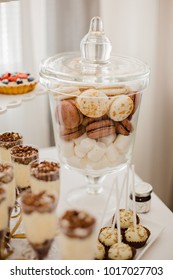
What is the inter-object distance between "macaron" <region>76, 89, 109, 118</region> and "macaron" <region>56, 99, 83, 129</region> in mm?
17

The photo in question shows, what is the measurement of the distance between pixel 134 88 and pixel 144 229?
14.8 inches

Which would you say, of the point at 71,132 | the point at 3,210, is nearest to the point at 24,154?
the point at 71,132

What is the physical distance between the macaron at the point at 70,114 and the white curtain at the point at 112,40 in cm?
73

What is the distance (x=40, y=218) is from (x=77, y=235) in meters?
0.10

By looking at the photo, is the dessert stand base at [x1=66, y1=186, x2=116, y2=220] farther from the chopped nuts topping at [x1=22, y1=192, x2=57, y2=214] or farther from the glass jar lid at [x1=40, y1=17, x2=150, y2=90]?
the chopped nuts topping at [x1=22, y1=192, x2=57, y2=214]

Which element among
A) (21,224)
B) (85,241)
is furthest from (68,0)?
(85,241)

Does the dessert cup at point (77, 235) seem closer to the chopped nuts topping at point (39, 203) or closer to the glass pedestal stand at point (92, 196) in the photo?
the chopped nuts topping at point (39, 203)

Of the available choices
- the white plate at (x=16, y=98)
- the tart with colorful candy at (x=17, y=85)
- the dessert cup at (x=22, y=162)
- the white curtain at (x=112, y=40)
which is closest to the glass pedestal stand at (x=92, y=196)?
the dessert cup at (x=22, y=162)

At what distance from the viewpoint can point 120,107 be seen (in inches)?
45.9

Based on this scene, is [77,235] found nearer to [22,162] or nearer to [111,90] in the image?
[22,162]

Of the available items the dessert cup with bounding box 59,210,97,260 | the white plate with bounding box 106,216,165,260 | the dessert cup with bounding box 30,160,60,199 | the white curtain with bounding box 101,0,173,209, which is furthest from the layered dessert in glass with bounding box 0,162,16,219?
the white curtain with bounding box 101,0,173,209

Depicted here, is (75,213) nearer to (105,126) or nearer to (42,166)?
(42,166)

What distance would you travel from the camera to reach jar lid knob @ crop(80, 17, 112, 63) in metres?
1.27

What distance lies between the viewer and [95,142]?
1.20m
